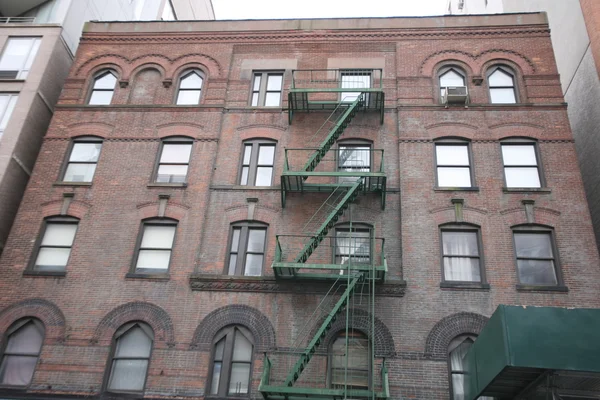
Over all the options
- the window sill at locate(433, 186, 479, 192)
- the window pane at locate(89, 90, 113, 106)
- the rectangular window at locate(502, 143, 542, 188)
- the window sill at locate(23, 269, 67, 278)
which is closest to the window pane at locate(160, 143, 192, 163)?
the window pane at locate(89, 90, 113, 106)

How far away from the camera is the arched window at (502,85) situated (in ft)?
66.4

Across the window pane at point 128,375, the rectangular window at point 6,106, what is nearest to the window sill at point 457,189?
the window pane at point 128,375

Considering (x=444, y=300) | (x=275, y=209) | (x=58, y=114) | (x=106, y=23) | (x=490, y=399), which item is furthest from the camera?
(x=106, y=23)

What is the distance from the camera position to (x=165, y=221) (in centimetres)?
1864

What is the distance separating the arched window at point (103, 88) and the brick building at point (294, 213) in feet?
0.41

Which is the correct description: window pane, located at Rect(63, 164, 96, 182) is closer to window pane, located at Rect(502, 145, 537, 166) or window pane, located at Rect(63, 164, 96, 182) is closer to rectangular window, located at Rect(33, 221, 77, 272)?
rectangular window, located at Rect(33, 221, 77, 272)

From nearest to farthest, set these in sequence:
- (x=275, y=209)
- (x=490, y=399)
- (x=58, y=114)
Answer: (x=490, y=399) → (x=275, y=209) → (x=58, y=114)

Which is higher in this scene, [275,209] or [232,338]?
[275,209]

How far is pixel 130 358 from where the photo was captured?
16453 mm

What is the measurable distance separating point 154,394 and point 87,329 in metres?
2.87

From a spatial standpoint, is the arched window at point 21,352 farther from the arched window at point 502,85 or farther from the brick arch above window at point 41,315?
the arched window at point 502,85

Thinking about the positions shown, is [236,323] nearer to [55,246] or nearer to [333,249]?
[333,249]

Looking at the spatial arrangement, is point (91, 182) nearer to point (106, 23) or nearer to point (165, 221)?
point (165, 221)

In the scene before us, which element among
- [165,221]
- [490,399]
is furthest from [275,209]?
[490,399]
